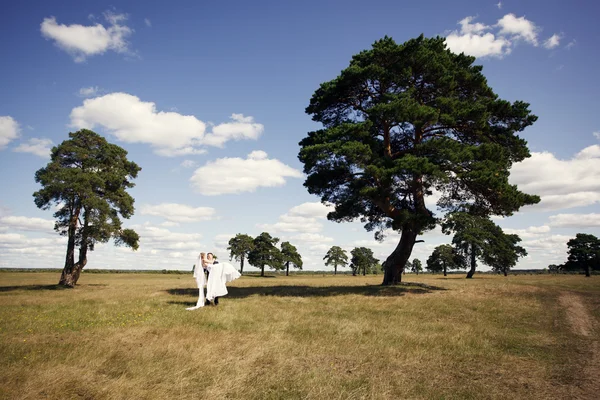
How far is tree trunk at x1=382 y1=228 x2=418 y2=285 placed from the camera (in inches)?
952

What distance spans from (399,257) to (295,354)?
60.6 feet

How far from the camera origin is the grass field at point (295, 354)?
5.61 m

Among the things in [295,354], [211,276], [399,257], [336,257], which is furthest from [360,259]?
[295,354]

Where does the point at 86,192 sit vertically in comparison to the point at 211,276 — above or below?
above

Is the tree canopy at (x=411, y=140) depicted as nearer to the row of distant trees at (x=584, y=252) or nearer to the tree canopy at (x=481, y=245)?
the tree canopy at (x=481, y=245)

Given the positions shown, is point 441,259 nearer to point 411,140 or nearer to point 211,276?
point 411,140

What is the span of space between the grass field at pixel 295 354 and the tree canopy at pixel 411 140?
8411 mm

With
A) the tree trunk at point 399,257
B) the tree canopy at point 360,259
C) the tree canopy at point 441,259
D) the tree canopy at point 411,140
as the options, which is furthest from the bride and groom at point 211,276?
the tree canopy at point 360,259

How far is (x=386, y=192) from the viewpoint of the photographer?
2098cm

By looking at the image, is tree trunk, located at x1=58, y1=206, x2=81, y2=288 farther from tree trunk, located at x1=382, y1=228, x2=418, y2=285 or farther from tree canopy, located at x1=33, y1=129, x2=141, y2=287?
tree trunk, located at x1=382, y1=228, x2=418, y2=285

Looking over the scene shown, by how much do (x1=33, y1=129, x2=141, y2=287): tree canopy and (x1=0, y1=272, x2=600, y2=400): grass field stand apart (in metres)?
15.0

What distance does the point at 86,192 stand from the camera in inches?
1085

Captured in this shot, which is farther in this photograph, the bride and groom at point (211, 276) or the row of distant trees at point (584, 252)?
the row of distant trees at point (584, 252)

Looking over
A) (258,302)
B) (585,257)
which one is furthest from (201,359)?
(585,257)
